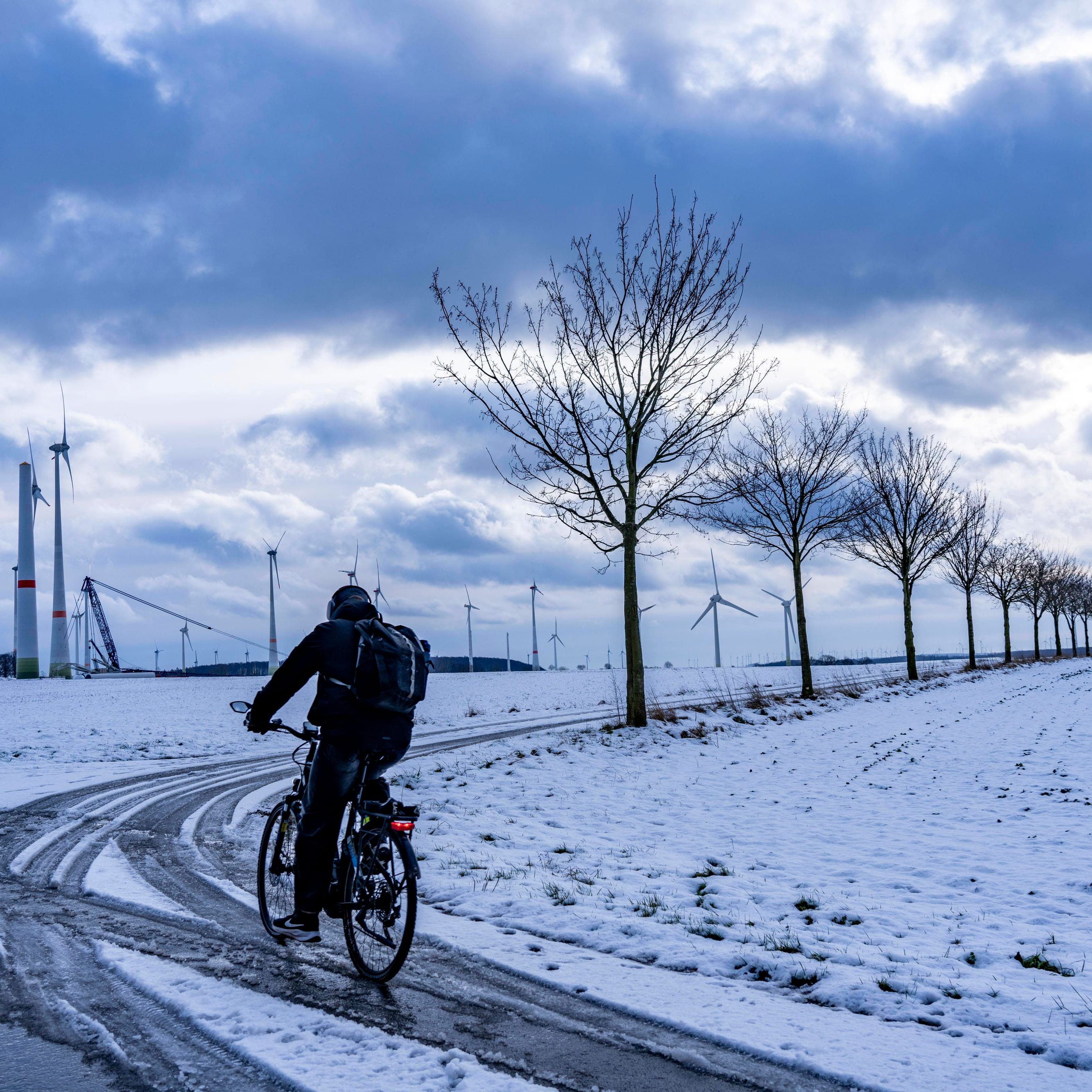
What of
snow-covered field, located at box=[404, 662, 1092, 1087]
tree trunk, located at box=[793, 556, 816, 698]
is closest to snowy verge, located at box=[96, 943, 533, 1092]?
snow-covered field, located at box=[404, 662, 1092, 1087]

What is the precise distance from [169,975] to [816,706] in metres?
21.5

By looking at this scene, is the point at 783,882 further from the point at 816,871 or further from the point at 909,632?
the point at 909,632

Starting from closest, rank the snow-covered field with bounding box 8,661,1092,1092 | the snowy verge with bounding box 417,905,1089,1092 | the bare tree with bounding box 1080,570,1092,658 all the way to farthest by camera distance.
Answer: the snowy verge with bounding box 417,905,1089,1092, the snow-covered field with bounding box 8,661,1092,1092, the bare tree with bounding box 1080,570,1092,658

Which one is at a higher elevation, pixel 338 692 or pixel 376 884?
pixel 338 692

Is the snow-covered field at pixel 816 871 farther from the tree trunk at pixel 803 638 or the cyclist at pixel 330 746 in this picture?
the tree trunk at pixel 803 638

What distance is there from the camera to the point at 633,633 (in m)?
17.2

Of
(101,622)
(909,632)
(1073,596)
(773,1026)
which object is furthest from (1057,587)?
(101,622)

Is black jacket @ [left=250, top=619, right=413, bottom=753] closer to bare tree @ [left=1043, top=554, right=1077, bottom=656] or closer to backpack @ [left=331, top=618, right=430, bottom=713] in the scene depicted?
backpack @ [left=331, top=618, right=430, bottom=713]

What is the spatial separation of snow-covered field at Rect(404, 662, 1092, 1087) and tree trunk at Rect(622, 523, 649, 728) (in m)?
1.90

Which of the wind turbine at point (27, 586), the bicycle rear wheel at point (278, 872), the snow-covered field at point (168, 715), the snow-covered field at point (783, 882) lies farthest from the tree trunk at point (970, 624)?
the wind turbine at point (27, 586)

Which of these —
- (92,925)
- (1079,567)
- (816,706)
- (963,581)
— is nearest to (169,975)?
(92,925)

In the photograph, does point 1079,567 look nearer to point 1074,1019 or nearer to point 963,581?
point 963,581

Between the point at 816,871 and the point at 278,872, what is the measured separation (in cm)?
444

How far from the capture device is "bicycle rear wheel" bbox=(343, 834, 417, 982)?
14.6ft
